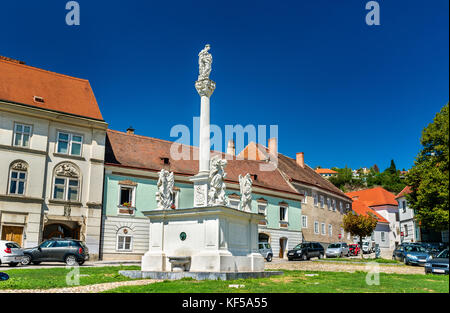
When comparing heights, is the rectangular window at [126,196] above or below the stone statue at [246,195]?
above

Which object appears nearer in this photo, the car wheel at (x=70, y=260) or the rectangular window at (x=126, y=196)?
the car wheel at (x=70, y=260)

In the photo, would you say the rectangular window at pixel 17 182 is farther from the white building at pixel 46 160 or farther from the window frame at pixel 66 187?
the window frame at pixel 66 187

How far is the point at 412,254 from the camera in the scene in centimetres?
2648

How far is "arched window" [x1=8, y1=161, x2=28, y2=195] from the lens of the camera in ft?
94.5

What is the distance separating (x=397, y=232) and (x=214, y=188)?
208ft

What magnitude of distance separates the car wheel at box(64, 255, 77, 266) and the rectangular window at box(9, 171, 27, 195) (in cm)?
792

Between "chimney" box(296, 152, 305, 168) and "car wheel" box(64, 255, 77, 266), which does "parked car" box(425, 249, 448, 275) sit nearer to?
"car wheel" box(64, 255, 77, 266)

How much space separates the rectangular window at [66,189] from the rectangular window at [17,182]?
6.87 ft

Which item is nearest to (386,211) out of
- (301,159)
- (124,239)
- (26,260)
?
(301,159)

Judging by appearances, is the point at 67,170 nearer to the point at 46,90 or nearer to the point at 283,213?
the point at 46,90

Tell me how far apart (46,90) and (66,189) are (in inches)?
317

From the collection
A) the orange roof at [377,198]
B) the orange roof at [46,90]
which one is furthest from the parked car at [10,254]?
the orange roof at [377,198]

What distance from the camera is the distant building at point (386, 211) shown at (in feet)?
228
